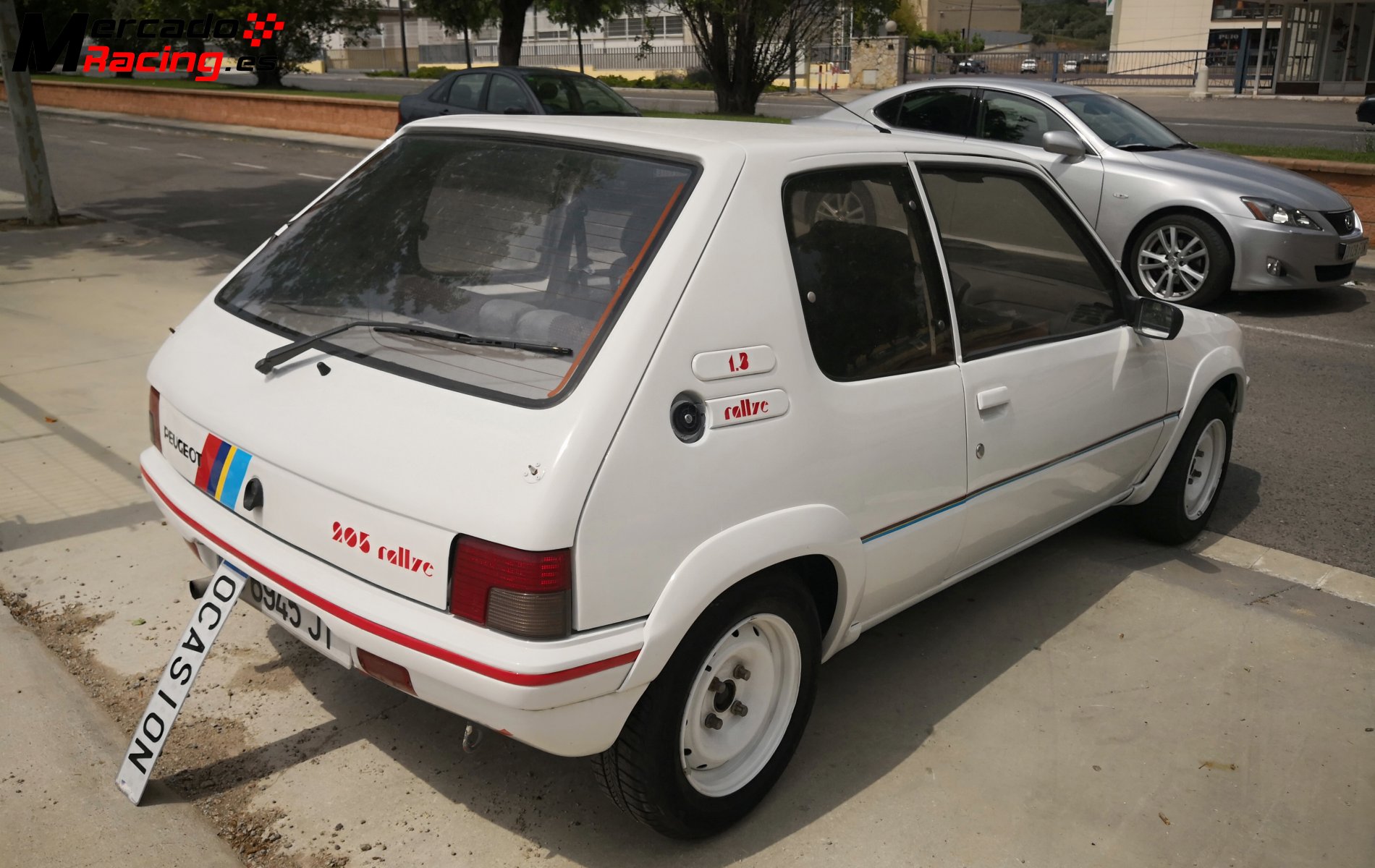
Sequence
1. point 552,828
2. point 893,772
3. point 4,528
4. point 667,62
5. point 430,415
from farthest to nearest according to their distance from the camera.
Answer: point 667,62, point 4,528, point 893,772, point 552,828, point 430,415

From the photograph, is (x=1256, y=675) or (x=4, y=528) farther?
(x=4, y=528)

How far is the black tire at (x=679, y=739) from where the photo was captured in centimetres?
278

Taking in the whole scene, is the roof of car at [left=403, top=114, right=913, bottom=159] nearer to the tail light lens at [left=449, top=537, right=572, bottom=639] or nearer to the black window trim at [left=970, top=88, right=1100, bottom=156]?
the tail light lens at [left=449, top=537, right=572, bottom=639]

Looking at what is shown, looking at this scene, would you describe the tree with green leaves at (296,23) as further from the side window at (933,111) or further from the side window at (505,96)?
the side window at (933,111)

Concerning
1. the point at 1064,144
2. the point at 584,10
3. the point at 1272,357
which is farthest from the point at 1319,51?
the point at 1272,357

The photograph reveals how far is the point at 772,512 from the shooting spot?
290 cm

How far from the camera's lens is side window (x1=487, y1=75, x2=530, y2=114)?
1630 centimetres

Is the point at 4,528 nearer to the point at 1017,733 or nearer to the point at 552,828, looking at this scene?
the point at 552,828

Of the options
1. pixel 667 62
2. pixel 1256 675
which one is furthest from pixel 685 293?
pixel 667 62

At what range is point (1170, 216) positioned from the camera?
9.53 metres

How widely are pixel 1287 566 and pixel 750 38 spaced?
22.2 metres

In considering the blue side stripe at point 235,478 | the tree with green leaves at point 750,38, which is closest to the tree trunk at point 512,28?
the tree with green leaves at point 750,38

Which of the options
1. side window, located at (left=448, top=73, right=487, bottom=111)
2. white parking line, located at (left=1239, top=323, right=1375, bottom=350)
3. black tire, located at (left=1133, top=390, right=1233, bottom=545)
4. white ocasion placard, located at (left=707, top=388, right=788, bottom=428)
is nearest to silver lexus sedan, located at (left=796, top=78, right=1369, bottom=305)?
white parking line, located at (left=1239, top=323, right=1375, bottom=350)

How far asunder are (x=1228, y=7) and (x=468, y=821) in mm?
67125
